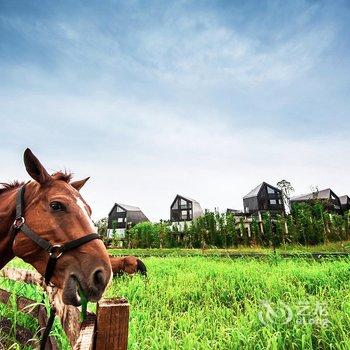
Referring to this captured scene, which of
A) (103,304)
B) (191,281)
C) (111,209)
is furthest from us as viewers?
(111,209)

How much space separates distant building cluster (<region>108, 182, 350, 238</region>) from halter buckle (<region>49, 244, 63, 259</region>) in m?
41.0

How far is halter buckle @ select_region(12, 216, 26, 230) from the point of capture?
8.12 ft

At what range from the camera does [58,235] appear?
2.30 metres

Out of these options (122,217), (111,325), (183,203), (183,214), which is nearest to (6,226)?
(111,325)

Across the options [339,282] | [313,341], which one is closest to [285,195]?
[339,282]

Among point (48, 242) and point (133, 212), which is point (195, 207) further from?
point (48, 242)

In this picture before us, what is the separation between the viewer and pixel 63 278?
7.11 ft

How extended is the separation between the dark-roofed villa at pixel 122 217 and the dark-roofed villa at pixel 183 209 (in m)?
9.11

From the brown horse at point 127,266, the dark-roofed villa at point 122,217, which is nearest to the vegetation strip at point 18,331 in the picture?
the brown horse at point 127,266

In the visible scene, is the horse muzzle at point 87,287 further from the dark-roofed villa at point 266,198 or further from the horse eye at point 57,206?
the dark-roofed villa at point 266,198

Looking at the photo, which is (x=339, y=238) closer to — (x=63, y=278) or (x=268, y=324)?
(x=268, y=324)

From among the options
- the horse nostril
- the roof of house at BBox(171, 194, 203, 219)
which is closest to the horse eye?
the horse nostril

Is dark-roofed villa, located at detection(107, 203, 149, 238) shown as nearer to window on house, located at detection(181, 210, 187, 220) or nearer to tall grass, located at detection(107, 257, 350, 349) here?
window on house, located at detection(181, 210, 187, 220)

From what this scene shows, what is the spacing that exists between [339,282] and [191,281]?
3.13 metres
